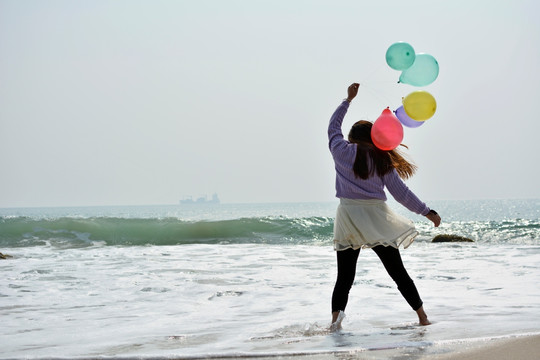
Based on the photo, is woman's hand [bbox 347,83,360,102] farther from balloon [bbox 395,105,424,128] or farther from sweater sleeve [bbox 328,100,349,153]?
balloon [bbox 395,105,424,128]

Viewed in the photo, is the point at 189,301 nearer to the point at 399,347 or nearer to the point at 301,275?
the point at 301,275

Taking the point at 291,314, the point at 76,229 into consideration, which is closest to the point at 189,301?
the point at 291,314

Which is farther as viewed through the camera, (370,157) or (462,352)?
(370,157)

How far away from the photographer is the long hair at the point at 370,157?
13.5 feet

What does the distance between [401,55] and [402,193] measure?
3.35ft

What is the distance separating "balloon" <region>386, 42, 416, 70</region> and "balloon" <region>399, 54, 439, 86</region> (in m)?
0.05

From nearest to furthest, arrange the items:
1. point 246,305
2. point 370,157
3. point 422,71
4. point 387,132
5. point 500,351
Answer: point 500,351, point 387,132, point 370,157, point 422,71, point 246,305

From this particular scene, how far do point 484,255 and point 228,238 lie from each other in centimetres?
1192

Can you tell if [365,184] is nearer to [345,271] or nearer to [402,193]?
[402,193]

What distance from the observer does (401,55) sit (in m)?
4.35

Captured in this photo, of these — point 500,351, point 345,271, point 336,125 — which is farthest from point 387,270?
point 500,351

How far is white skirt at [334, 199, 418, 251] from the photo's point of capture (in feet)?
13.5

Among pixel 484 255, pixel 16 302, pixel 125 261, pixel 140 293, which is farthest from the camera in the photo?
pixel 484 255

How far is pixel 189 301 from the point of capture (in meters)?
6.04
